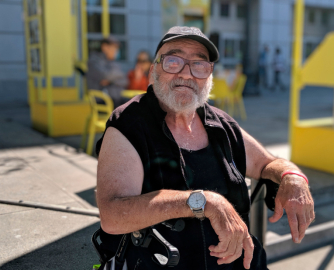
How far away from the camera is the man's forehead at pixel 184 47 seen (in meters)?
1.98

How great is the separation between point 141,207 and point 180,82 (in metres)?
0.75

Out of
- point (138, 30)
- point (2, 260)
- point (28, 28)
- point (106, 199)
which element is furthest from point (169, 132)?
point (138, 30)

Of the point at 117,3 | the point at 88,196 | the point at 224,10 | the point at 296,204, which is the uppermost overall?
the point at 224,10

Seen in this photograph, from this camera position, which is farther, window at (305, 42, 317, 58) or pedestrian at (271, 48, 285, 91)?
window at (305, 42, 317, 58)

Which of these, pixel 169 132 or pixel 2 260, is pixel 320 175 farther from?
pixel 2 260

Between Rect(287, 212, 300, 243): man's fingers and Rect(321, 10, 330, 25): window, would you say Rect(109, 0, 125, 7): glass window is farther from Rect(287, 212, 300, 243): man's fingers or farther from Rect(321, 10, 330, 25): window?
Rect(321, 10, 330, 25): window

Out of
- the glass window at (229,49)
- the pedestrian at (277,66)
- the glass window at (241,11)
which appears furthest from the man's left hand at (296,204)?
the glass window at (241,11)

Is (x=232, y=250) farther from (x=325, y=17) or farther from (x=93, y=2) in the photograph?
(x=325, y=17)

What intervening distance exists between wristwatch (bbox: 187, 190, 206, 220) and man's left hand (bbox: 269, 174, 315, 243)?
55 cm

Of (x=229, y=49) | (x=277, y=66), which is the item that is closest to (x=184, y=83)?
(x=277, y=66)

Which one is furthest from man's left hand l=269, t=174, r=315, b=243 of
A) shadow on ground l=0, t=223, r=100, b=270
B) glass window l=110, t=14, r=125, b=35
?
glass window l=110, t=14, r=125, b=35

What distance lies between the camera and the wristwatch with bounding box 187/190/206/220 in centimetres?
153

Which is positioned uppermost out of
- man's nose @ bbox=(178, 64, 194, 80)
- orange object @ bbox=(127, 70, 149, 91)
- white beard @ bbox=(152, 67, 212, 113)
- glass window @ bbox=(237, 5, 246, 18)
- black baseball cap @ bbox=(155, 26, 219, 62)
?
glass window @ bbox=(237, 5, 246, 18)

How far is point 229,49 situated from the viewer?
1878 centimetres
